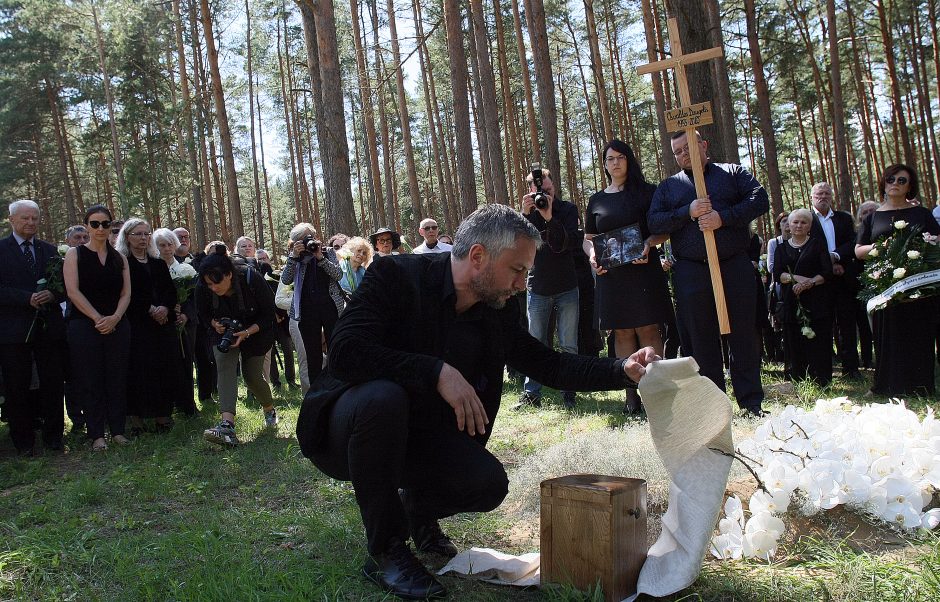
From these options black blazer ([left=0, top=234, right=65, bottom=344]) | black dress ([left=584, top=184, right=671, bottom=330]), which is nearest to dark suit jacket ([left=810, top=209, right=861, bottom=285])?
black dress ([left=584, top=184, right=671, bottom=330])

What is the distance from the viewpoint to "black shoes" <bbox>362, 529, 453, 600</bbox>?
8.64ft

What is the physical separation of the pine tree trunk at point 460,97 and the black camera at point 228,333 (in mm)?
5202

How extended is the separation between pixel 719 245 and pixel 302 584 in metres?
3.85

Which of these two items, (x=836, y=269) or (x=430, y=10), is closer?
(x=836, y=269)

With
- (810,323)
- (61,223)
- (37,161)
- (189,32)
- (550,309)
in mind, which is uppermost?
(189,32)

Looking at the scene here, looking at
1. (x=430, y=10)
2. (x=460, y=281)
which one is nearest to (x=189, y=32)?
(x=430, y=10)

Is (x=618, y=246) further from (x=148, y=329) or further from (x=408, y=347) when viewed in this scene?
(x=148, y=329)

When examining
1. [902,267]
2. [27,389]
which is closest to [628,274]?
[902,267]

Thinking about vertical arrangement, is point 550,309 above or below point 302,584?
above

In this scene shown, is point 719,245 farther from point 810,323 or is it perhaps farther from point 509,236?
point 509,236

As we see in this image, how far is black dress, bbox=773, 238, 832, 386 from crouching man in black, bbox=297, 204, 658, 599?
467cm

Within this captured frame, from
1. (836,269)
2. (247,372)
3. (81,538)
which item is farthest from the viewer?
(836,269)

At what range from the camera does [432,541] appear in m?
3.17

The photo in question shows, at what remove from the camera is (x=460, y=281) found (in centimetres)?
281
